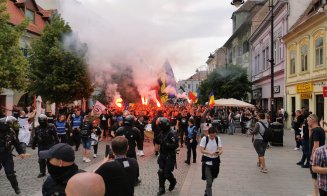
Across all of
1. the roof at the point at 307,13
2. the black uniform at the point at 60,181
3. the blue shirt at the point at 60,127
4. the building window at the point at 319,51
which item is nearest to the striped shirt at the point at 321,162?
the black uniform at the point at 60,181

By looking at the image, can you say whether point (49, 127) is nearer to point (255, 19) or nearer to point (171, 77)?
point (171, 77)

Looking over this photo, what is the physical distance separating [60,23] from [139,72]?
564 cm

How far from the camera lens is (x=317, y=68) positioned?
22.2m

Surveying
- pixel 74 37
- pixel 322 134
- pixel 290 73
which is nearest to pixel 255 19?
pixel 290 73

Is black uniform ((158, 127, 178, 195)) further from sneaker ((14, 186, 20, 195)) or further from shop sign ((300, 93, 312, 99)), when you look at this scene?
shop sign ((300, 93, 312, 99))

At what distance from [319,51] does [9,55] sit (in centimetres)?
1700

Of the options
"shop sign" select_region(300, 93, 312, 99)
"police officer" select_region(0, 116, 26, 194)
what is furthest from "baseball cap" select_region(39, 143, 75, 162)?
"shop sign" select_region(300, 93, 312, 99)

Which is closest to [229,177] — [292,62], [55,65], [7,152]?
[7,152]

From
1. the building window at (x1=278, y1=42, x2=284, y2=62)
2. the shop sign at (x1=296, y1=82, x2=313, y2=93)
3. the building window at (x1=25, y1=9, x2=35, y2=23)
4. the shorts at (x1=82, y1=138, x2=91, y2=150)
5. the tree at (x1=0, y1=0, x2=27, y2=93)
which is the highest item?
the building window at (x1=25, y1=9, x2=35, y2=23)

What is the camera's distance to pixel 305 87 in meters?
23.9

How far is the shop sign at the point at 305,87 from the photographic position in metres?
23.0

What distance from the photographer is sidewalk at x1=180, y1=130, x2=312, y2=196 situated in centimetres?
837

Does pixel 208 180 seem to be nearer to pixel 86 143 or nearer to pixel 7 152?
pixel 7 152

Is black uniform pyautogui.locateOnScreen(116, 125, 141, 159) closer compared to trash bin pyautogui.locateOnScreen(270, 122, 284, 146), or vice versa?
black uniform pyautogui.locateOnScreen(116, 125, 141, 159)
